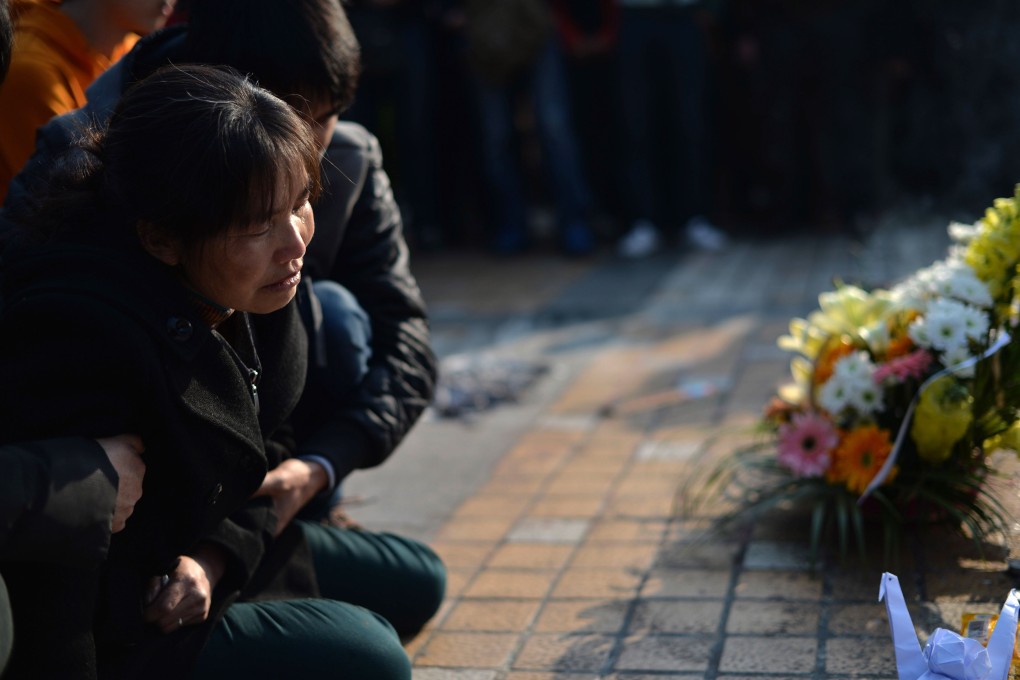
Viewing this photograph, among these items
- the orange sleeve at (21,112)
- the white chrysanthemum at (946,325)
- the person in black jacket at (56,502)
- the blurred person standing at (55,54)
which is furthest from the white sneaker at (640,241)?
the person in black jacket at (56,502)

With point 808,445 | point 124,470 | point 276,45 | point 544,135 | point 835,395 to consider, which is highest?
point 276,45

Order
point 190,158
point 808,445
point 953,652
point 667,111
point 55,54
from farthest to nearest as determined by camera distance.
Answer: point 667,111, point 808,445, point 55,54, point 953,652, point 190,158

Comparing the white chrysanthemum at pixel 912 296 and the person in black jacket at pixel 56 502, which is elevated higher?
the person in black jacket at pixel 56 502

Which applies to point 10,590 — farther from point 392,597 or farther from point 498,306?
point 498,306

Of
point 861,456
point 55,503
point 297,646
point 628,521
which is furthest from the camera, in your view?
point 628,521

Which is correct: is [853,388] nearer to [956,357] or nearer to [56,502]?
[956,357]

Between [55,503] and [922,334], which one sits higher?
[55,503]

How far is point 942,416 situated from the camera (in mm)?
2803

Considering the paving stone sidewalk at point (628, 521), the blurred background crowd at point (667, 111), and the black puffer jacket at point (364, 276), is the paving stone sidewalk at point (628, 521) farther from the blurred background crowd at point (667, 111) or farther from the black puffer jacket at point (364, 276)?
the blurred background crowd at point (667, 111)

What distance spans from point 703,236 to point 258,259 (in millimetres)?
5804

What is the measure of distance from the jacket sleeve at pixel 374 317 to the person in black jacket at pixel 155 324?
1.63 feet

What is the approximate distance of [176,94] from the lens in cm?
191

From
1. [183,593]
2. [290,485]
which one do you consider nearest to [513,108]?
[290,485]

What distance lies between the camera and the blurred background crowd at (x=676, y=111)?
738 centimetres
